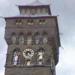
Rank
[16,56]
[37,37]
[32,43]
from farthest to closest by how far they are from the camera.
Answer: [37,37] < [32,43] < [16,56]

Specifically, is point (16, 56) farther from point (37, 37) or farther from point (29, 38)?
point (37, 37)

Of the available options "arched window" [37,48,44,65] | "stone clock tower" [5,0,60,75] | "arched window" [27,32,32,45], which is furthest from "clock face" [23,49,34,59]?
"arched window" [27,32,32,45]

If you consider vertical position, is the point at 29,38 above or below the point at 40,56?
above

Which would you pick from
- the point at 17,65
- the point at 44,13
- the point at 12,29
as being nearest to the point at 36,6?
the point at 44,13

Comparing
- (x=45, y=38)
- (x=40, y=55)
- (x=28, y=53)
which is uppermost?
(x=45, y=38)

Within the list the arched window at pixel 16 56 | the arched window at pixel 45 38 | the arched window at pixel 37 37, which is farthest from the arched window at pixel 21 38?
the arched window at pixel 45 38

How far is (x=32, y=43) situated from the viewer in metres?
50.6

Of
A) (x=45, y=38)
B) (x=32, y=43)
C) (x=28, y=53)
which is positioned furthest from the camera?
(x=45, y=38)

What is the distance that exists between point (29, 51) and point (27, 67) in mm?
2106

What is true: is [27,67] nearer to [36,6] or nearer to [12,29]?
[12,29]

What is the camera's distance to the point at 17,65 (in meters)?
49.1

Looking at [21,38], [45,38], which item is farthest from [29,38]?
[45,38]

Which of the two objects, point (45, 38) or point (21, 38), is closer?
point (45, 38)

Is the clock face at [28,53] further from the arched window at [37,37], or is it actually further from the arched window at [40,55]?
the arched window at [37,37]
